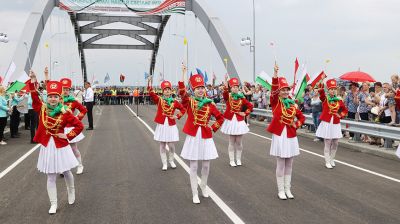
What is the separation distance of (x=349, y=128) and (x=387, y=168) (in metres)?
4.27

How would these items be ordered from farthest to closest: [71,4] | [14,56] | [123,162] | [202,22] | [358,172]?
[202,22] < [71,4] < [14,56] < [123,162] < [358,172]

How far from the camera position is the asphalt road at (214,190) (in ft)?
21.0

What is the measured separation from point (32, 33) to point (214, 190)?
3001 cm

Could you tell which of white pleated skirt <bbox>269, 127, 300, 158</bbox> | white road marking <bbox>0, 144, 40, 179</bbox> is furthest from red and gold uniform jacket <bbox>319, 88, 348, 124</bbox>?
white road marking <bbox>0, 144, 40, 179</bbox>

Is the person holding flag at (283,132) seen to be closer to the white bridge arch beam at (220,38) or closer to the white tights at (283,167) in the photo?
the white tights at (283,167)

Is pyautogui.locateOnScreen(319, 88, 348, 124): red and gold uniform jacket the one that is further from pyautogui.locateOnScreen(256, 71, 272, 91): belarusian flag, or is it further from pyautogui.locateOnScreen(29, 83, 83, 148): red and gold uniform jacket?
pyautogui.locateOnScreen(29, 83, 83, 148): red and gold uniform jacket

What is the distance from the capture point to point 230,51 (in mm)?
36562

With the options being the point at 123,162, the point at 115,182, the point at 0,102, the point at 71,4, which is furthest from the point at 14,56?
the point at 115,182

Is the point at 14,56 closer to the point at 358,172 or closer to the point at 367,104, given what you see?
the point at 367,104

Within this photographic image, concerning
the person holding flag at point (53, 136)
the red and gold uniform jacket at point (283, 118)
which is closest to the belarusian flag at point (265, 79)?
the red and gold uniform jacket at point (283, 118)

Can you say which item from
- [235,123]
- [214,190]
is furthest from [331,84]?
[214,190]

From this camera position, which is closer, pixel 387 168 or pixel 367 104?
pixel 387 168

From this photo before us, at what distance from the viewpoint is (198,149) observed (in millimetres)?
7387

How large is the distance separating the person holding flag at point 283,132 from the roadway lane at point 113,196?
51.2 inches
